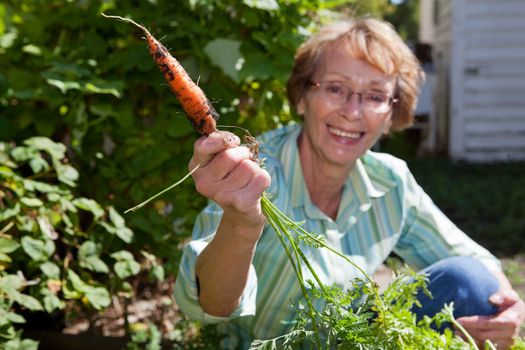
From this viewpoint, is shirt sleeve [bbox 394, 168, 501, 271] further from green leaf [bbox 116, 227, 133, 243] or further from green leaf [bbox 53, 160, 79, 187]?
green leaf [bbox 53, 160, 79, 187]

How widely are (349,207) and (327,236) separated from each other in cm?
18

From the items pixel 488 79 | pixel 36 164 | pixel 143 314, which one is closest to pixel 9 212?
pixel 36 164

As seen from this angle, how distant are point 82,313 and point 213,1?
153 centimetres

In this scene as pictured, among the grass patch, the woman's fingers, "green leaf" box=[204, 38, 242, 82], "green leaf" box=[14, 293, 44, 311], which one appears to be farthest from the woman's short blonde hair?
the grass patch

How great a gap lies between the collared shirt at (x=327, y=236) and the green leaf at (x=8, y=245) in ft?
1.71

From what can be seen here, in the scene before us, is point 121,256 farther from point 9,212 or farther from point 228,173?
point 228,173

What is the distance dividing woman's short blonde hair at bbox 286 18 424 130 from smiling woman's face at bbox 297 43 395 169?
32 millimetres

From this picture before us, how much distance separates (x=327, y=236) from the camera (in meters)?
2.31

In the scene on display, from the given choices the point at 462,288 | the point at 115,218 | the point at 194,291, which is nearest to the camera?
the point at 194,291

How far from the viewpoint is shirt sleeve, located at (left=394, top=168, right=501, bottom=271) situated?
8.27ft

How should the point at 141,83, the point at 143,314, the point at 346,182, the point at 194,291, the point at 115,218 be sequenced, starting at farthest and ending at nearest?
the point at 143,314, the point at 141,83, the point at 346,182, the point at 115,218, the point at 194,291

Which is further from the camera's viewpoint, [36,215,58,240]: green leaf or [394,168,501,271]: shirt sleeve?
[394,168,501,271]: shirt sleeve

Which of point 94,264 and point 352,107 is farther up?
point 352,107

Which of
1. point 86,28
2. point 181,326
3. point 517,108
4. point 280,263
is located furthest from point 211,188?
point 517,108
